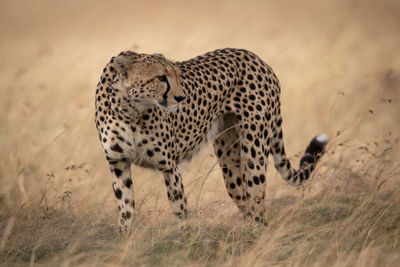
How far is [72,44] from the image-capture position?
11.1 m

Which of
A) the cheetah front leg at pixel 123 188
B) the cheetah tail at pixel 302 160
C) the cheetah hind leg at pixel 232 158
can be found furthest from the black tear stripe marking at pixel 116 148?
the cheetah tail at pixel 302 160

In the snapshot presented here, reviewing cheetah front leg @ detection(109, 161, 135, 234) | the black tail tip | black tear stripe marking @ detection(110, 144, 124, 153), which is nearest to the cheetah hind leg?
the black tail tip

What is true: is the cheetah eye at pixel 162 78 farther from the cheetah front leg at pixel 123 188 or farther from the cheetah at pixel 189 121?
the cheetah front leg at pixel 123 188

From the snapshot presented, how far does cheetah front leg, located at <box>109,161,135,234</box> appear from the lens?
3777 mm

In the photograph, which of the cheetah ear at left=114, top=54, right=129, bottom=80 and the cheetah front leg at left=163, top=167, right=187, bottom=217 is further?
the cheetah front leg at left=163, top=167, right=187, bottom=217

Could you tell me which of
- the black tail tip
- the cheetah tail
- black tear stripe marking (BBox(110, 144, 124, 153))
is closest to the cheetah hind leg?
the cheetah tail

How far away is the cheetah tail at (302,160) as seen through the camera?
429 centimetres

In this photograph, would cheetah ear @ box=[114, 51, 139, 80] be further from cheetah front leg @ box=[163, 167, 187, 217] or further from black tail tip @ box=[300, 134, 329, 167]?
black tail tip @ box=[300, 134, 329, 167]

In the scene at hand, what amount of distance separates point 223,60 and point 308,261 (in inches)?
64.5

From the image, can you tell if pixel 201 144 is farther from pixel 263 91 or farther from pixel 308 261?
pixel 308 261

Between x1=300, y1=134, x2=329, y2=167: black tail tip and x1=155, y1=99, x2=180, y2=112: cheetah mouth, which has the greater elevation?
x1=155, y1=99, x2=180, y2=112: cheetah mouth

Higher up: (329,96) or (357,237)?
(329,96)

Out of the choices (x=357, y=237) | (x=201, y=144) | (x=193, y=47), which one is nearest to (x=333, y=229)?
(x=357, y=237)

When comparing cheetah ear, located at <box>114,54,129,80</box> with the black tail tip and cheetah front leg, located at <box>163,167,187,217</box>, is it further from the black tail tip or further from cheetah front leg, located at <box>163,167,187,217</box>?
the black tail tip
